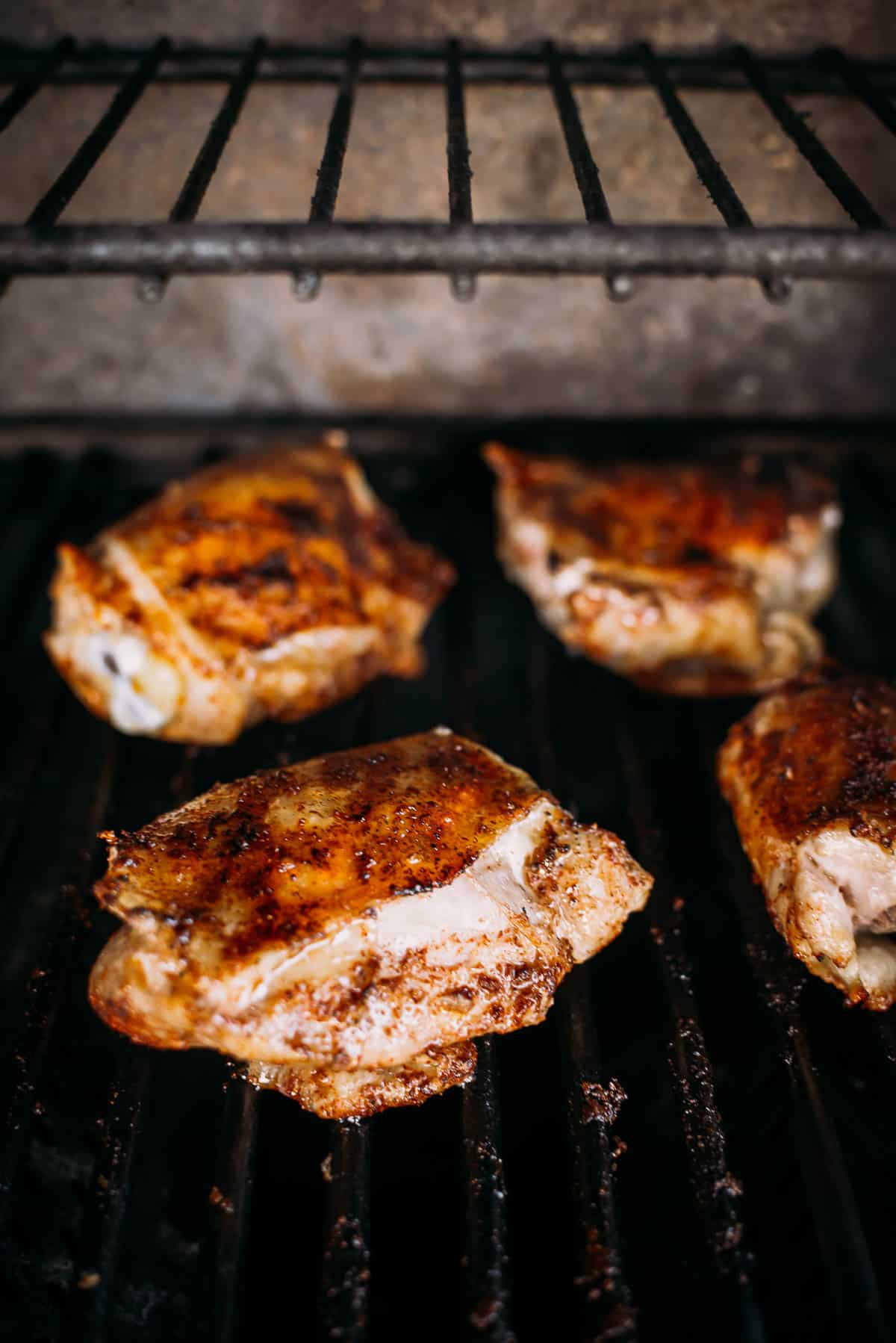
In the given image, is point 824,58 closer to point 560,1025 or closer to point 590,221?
point 590,221

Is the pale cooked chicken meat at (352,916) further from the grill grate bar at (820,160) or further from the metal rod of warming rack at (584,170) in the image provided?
the grill grate bar at (820,160)

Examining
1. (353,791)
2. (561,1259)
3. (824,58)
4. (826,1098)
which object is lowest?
(561,1259)

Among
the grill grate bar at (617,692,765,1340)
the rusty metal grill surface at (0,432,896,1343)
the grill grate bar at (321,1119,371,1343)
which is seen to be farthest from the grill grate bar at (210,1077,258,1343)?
the grill grate bar at (617,692,765,1340)

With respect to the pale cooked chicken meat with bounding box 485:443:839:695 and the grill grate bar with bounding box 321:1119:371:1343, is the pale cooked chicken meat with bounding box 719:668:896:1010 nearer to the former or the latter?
the pale cooked chicken meat with bounding box 485:443:839:695

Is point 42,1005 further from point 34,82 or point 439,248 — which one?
point 34,82

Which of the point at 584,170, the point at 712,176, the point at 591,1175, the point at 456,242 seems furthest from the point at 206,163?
the point at 591,1175

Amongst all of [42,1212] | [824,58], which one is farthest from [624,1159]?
[824,58]

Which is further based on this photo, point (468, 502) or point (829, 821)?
point (468, 502)
